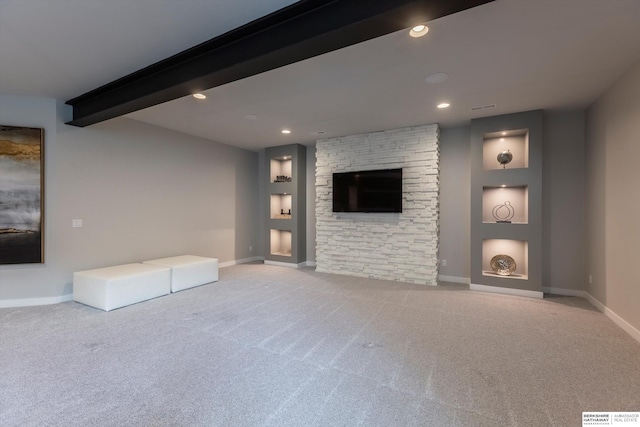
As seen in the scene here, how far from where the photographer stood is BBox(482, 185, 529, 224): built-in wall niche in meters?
4.56

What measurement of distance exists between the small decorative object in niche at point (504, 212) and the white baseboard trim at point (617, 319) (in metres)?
1.49

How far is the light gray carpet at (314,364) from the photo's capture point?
70.9 inches

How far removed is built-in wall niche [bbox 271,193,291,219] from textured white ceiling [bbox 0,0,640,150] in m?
2.77

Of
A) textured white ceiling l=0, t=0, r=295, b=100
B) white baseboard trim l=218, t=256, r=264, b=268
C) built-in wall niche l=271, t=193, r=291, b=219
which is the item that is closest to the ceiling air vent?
textured white ceiling l=0, t=0, r=295, b=100

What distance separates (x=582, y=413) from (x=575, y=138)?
4.10 meters

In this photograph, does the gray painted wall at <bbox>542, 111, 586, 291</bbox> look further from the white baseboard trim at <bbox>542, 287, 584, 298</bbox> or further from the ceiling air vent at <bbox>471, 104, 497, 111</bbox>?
the ceiling air vent at <bbox>471, 104, 497, 111</bbox>

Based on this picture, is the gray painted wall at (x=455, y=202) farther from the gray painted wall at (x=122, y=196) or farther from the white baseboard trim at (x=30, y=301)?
the white baseboard trim at (x=30, y=301)

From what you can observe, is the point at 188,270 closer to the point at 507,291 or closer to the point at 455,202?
the point at 455,202

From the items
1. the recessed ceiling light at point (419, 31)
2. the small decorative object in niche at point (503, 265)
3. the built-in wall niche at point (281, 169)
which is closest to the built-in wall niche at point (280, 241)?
the built-in wall niche at point (281, 169)

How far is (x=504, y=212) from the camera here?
4.71m

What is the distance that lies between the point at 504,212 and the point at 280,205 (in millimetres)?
4797

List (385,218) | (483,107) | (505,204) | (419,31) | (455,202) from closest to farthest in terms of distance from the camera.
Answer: (419,31), (483,107), (505,204), (455,202), (385,218)

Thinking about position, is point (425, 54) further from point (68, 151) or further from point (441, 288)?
point (68, 151)

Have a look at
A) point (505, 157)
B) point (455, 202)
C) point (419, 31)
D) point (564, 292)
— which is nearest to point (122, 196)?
point (419, 31)
